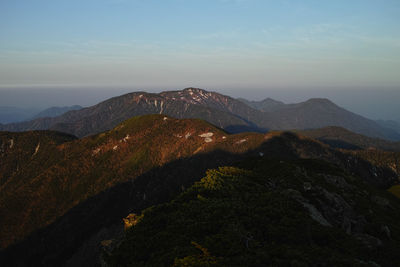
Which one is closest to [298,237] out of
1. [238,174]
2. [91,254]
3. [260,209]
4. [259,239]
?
[259,239]

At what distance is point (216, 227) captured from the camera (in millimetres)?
33719

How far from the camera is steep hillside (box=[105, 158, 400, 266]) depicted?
1019 inches

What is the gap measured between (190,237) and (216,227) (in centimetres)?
392

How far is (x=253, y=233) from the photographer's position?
32094mm

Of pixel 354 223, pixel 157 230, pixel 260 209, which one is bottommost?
pixel 354 223

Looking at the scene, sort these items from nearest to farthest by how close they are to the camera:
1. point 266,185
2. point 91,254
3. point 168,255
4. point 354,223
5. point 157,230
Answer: point 168,255
point 157,230
point 354,223
point 266,185
point 91,254

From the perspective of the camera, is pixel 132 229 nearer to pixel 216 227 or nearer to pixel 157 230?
pixel 157 230

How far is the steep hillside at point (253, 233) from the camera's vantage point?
25.9m

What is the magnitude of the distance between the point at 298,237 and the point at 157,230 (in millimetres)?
19065

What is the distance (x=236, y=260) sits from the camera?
24359 millimetres

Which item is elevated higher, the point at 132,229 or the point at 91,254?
the point at 132,229

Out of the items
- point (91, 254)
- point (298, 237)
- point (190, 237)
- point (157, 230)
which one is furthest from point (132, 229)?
point (91, 254)

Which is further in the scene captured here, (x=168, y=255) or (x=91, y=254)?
(x=91, y=254)

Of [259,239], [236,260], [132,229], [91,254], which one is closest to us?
[236,260]
